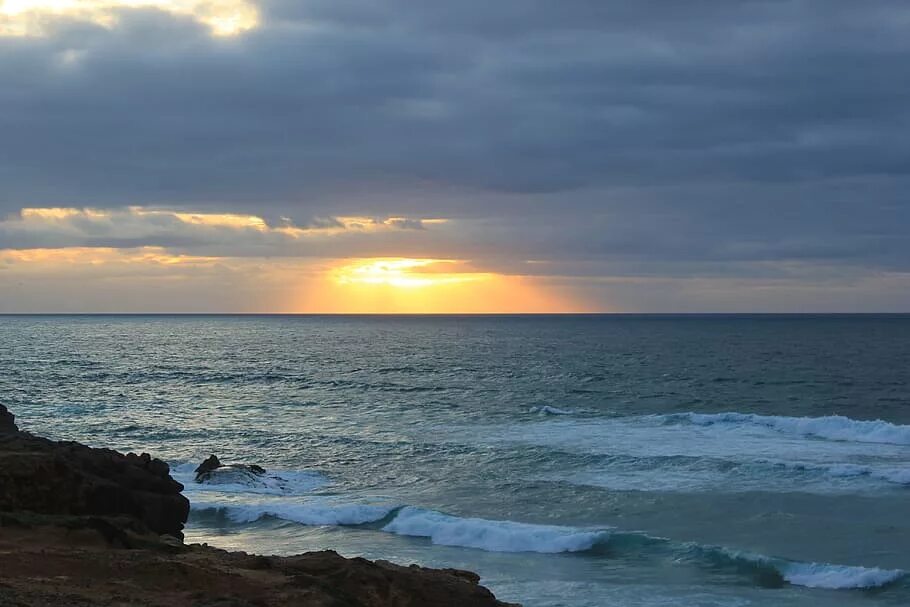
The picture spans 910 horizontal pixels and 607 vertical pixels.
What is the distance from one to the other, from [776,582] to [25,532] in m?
18.1

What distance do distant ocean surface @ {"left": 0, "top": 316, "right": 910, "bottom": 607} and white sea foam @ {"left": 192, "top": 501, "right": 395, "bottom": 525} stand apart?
8 cm

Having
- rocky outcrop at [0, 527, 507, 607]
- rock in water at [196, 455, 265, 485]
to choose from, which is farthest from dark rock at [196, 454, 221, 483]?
rocky outcrop at [0, 527, 507, 607]

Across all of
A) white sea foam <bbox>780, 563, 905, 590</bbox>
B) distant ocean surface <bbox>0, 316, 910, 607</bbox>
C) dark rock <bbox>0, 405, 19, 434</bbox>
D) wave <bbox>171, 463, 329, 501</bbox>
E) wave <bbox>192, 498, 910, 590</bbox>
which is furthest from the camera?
wave <bbox>171, 463, 329, 501</bbox>

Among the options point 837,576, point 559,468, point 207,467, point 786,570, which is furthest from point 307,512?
point 837,576

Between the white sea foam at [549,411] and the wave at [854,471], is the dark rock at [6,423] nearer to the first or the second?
the wave at [854,471]

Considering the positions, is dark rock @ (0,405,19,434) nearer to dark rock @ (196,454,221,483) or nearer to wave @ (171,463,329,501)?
wave @ (171,463,329,501)

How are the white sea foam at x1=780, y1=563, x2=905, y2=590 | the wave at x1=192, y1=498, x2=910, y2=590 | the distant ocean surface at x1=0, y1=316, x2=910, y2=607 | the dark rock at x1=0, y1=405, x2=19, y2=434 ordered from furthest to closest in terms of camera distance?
the dark rock at x1=0, y1=405, x2=19, y2=434 < the distant ocean surface at x1=0, y1=316, x2=910, y2=607 < the wave at x1=192, y1=498, x2=910, y2=590 < the white sea foam at x1=780, y1=563, x2=905, y2=590

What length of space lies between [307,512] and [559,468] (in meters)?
11.8

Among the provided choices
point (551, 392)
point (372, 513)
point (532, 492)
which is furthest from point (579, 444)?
point (551, 392)

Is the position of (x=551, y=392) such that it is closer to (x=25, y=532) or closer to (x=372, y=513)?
(x=372, y=513)

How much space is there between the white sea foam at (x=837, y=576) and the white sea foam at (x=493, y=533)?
216 inches

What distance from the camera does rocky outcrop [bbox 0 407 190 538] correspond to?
17594 mm

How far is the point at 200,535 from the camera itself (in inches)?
1104

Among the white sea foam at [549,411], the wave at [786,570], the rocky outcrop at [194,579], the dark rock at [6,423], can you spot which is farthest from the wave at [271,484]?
the white sea foam at [549,411]
